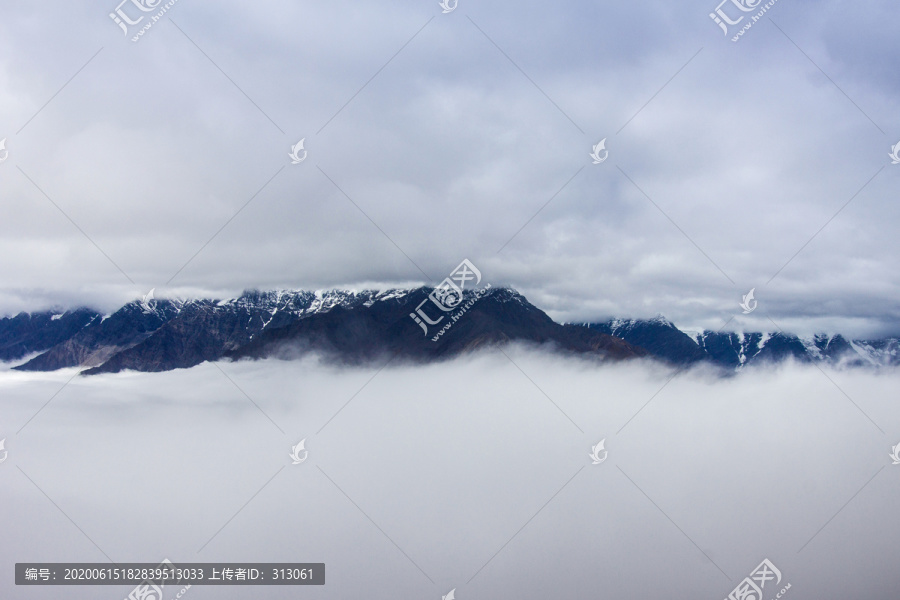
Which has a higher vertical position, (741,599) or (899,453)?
(899,453)

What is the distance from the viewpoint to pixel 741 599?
135000 millimetres

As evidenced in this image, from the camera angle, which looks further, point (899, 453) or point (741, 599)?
point (741, 599)

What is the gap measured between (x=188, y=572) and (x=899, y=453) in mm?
202144

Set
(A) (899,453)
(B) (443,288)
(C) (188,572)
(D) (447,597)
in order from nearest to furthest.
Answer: (D) (447,597)
(A) (899,453)
(B) (443,288)
(C) (188,572)

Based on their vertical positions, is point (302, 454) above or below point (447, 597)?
above

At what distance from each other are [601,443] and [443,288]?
142 ft

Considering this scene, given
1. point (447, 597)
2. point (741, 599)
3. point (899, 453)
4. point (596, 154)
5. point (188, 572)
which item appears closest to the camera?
point (596, 154)

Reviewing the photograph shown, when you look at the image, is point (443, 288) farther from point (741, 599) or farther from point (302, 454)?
point (741, 599)

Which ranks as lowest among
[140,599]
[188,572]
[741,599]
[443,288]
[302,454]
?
[741,599]

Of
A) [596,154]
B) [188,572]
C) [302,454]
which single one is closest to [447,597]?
[302,454]

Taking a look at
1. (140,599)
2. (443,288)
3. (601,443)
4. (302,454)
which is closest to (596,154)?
(601,443)

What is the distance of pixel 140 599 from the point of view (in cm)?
10244

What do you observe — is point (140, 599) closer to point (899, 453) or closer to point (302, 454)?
point (302, 454)

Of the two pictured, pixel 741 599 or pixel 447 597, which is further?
pixel 741 599
